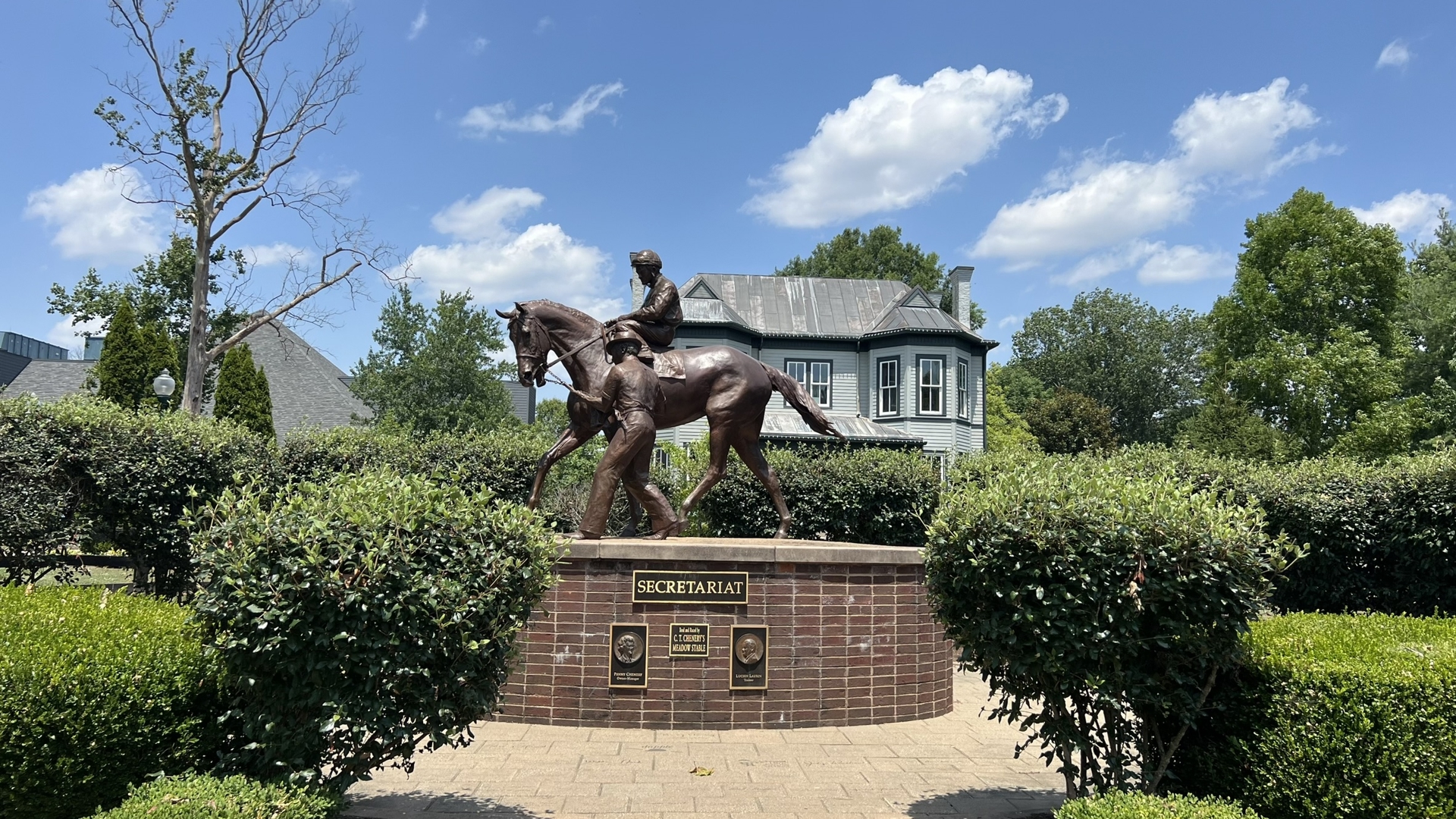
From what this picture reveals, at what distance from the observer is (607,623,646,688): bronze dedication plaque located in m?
7.42

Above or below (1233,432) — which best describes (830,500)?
below

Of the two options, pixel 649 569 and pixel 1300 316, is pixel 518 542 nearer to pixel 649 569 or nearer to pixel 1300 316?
pixel 649 569

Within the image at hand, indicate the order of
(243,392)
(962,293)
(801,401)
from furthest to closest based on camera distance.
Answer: (962,293) < (243,392) < (801,401)

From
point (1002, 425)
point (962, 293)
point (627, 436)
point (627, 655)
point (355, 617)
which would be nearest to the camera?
point (355, 617)

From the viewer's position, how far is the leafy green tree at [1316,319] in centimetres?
2741

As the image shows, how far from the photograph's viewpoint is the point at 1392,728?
4125mm

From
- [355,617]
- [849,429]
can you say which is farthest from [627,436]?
[849,429]

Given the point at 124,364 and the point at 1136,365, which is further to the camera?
the point at 1136,365

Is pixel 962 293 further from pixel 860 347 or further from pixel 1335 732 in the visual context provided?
pixel 1335 732

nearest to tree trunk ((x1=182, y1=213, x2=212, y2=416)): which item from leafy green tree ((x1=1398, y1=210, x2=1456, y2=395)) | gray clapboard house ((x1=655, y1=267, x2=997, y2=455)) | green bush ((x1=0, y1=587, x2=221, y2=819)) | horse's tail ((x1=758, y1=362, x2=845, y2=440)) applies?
gray clapboard house ((x1=655, y1=267, x2=997, y2=455))

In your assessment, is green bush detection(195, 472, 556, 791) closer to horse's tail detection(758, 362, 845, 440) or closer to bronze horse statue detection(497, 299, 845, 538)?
bronze horse statue detection(497, 299, 845, 538)

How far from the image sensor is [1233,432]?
3466 cm

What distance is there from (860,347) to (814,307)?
2.53 m

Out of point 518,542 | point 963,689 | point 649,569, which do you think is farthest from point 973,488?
point 963,689
